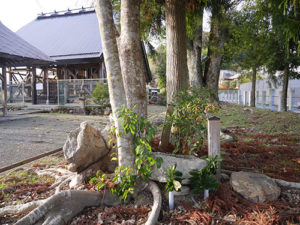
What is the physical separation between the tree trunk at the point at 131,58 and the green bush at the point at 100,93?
1011 centimetres

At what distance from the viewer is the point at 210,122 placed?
3.01 m

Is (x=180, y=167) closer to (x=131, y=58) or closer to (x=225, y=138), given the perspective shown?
(x=131, y=58)

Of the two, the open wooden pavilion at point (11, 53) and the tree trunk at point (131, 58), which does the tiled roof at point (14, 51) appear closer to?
the open wooden pavilion at point (11, 53)

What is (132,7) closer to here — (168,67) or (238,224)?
(168,67)

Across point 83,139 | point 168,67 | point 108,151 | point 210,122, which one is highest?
point 168,67

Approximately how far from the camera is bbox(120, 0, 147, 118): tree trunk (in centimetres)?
318

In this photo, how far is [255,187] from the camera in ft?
A: 9.29

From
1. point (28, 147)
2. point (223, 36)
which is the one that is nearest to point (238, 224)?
point (28, 147)

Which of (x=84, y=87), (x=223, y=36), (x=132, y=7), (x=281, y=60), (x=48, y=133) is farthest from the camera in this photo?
(x=84, y=87)

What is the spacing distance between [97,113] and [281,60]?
1100cm

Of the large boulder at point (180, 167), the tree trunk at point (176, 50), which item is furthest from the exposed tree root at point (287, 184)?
the tree trunk at point (176, 50)

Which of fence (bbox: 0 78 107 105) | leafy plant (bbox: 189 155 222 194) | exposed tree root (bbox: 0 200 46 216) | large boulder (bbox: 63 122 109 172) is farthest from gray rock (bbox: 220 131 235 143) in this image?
fence (bbox: 0 78 107 105)

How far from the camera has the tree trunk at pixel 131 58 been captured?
3.18 meters

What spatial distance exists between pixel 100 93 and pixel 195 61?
222 inches
